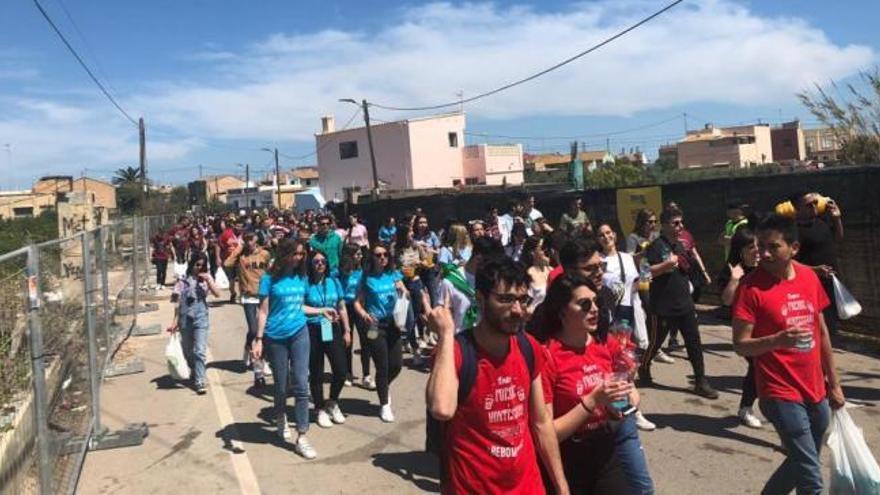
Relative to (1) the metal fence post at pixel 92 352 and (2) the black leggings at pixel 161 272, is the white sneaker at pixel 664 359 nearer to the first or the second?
(1) the metal fence post at pixel 92 352

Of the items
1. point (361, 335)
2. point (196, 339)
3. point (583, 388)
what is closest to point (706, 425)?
point (361, 335)

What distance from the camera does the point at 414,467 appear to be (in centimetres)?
571

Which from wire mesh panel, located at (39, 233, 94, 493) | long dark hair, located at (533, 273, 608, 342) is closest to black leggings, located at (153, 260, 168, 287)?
wire mesh panel, located at (39, 233, 94, 493)

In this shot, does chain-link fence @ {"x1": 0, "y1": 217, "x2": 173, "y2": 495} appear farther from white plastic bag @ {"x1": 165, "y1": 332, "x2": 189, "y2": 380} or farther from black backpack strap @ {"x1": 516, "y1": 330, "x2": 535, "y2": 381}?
black backpack strap @ {"x1": 516, "y1": 330, "x2": 535, "y2": 381}

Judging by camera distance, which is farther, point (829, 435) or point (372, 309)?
point (372, 309)

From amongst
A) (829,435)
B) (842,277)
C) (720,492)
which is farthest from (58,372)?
(842,277)

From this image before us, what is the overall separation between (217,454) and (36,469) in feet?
5.94

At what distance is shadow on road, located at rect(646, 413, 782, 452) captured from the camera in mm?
5887

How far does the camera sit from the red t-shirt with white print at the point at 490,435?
9.05ft

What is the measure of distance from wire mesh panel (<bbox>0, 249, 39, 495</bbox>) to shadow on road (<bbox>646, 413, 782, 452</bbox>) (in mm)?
4750

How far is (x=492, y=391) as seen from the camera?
109 inches

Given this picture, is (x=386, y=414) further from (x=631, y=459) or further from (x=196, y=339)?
(x=631, y=459)

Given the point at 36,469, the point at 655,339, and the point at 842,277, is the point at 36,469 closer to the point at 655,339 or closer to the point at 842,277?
the point at 655,339

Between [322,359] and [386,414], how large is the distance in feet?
2.61
